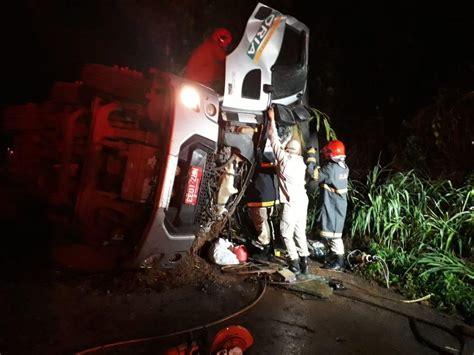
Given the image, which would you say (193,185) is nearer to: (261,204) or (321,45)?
(261,204)

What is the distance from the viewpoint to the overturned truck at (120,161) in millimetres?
3172

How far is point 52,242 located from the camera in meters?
3.73

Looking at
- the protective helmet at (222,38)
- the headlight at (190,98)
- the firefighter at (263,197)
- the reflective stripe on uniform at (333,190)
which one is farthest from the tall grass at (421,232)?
the headlight at (190,98)

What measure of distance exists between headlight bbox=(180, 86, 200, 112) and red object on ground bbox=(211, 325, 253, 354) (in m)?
1.93

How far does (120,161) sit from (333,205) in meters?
3.43

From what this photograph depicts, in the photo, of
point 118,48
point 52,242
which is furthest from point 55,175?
point 118,48

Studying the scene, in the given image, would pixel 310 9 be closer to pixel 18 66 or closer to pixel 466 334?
pixel 18 66

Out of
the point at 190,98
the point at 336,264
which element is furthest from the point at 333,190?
the point at 190,98

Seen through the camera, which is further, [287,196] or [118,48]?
[118,48]

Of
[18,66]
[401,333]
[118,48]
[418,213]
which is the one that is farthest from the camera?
[118,48]

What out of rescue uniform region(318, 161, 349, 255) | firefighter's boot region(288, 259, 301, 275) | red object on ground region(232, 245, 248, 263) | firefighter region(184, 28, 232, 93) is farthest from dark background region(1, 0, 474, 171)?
red object on ground region(232, 245, 248, 263)

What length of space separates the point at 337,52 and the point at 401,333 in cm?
714

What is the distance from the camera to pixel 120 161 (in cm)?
329

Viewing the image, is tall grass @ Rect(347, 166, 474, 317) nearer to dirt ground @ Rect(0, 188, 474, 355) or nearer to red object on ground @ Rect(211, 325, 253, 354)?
dirt ground @ Rect(0, 188, 474, 355)
